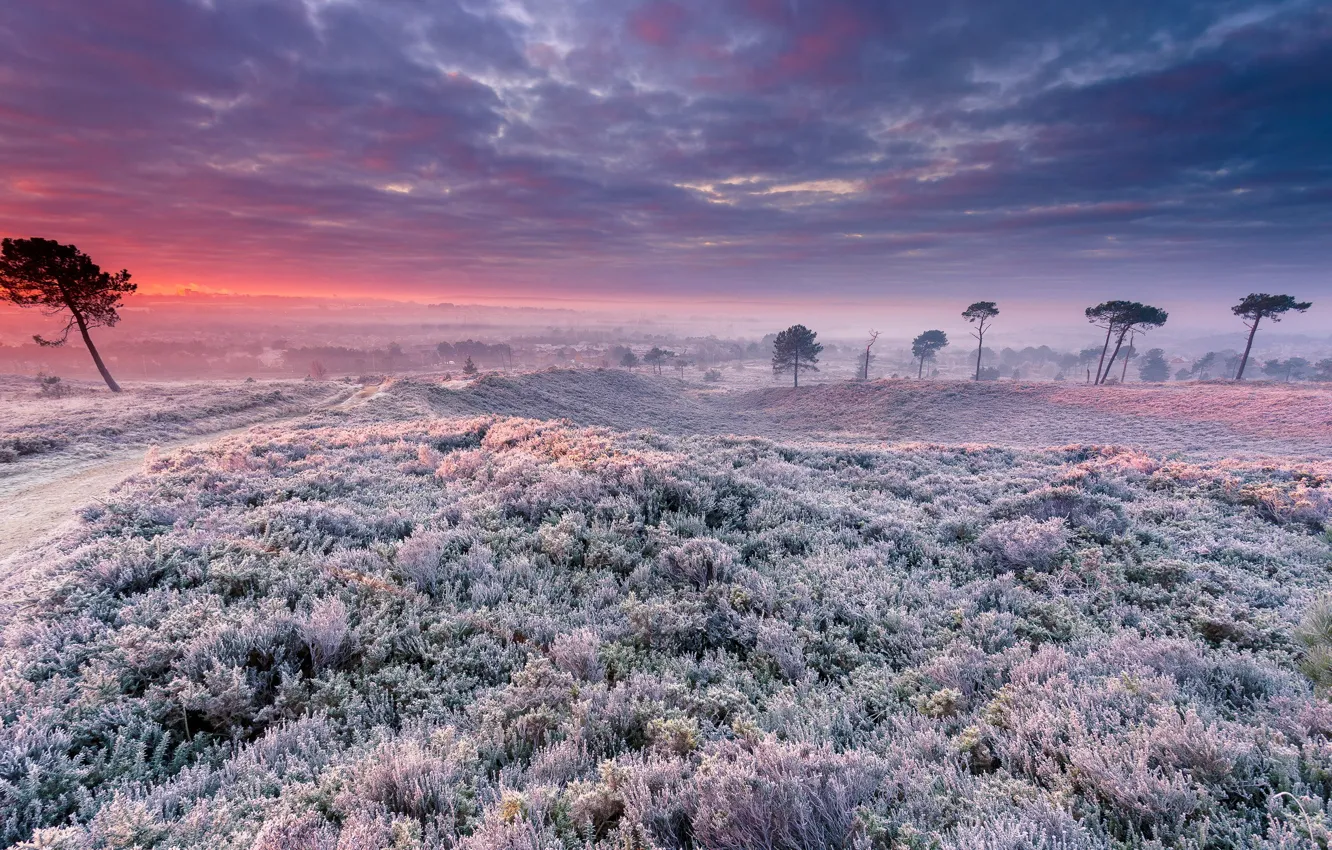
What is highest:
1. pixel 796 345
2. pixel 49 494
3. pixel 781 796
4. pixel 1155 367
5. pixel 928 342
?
pixel 928 342

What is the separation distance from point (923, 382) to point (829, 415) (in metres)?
14.7

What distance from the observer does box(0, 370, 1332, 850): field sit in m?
3.11

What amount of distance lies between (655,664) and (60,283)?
176 ft

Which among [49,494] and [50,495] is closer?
[50,495]

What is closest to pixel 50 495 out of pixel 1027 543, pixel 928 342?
pixel 1027 543

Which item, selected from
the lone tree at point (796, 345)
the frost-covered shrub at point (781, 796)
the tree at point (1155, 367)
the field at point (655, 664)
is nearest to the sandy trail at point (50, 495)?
the field at point (655, 664)

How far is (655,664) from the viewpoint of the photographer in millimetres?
5086

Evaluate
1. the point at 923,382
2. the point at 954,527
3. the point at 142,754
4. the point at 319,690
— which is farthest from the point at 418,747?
the point at 923,382

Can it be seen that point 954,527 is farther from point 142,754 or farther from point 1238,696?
point 142,754

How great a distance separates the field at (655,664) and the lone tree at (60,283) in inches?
1643

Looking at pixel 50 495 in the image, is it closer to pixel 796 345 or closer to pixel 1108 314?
pixel 796 345

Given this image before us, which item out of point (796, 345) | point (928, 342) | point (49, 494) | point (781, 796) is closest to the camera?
point (781, 796)

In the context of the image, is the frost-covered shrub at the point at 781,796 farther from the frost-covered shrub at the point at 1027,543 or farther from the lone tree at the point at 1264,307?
the lone tree at the point at 1264,307

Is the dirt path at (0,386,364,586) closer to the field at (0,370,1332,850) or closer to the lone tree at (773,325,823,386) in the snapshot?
the field at (0,370,1332,850)
